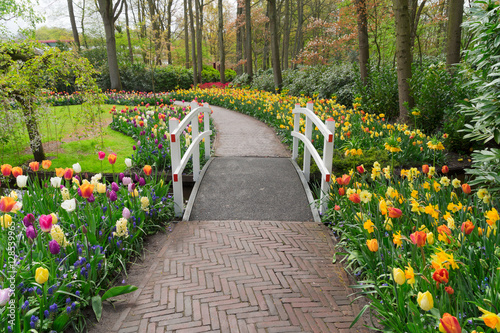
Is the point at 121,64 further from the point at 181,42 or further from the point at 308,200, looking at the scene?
the point at 308,200

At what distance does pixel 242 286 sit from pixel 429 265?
4.57 ft

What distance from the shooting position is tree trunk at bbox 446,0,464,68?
305 inches

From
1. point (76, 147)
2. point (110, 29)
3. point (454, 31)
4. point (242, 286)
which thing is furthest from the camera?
point (110, 29)

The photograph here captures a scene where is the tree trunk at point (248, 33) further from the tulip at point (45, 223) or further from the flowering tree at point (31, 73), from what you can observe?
the tulip at point (45, 223)

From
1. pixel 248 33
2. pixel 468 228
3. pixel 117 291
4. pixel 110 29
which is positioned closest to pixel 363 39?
pixel 468 228

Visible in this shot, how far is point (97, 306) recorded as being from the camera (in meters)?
2.46

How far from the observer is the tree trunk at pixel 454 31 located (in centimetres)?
774

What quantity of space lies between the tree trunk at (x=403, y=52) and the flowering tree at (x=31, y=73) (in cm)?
624

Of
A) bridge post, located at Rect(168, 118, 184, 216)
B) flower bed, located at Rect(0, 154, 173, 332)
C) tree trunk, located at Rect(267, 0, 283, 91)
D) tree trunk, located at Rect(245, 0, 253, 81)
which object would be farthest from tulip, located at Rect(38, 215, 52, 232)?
tree trunk, located at Rect(245, 0, 253, 81)

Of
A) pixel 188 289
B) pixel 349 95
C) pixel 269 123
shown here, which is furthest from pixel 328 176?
pixel 349 95

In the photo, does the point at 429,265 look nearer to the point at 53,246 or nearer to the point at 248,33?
the point at 53,246

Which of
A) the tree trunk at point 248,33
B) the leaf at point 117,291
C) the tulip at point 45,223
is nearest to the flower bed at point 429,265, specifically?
the leaf at point 117,291

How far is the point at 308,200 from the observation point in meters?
4.68

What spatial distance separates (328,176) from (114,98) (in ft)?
48.0
